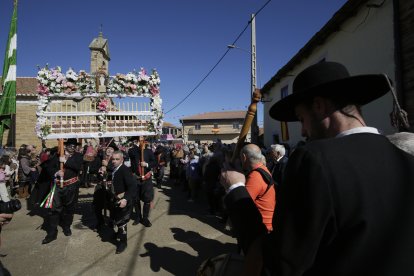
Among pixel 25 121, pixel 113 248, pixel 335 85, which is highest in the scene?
pixel 25 121

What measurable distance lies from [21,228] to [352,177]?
27.3 ft

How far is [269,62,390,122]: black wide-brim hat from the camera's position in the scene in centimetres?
129

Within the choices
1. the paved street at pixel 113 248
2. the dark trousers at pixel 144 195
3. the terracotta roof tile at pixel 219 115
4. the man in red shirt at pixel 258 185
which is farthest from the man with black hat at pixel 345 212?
the terracotta roof tile at pixel 219 115

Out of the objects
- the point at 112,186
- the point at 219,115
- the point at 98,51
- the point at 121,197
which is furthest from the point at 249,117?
the point at 219,115

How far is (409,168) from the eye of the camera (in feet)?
3.69

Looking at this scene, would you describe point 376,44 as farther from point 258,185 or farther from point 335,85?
point 335,85

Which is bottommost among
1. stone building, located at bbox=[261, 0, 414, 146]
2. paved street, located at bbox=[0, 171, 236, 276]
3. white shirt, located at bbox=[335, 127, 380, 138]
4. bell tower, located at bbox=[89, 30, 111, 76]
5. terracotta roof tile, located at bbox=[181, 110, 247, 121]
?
paved street, located at bbox=[0, 171, 236, 276]

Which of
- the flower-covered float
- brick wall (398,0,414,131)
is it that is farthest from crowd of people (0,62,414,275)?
the flower-covered float

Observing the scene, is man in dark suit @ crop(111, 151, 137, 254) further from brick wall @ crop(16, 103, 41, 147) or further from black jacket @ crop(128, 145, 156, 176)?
brick wall @ crop(16, 103, 41, 147)

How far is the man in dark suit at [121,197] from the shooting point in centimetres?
Result: 550

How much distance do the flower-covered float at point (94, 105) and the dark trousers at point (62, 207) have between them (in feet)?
4.25

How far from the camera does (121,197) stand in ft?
18.3

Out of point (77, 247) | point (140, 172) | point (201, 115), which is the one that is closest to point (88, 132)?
point (140, 172)

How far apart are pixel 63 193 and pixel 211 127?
3796 centimetres
